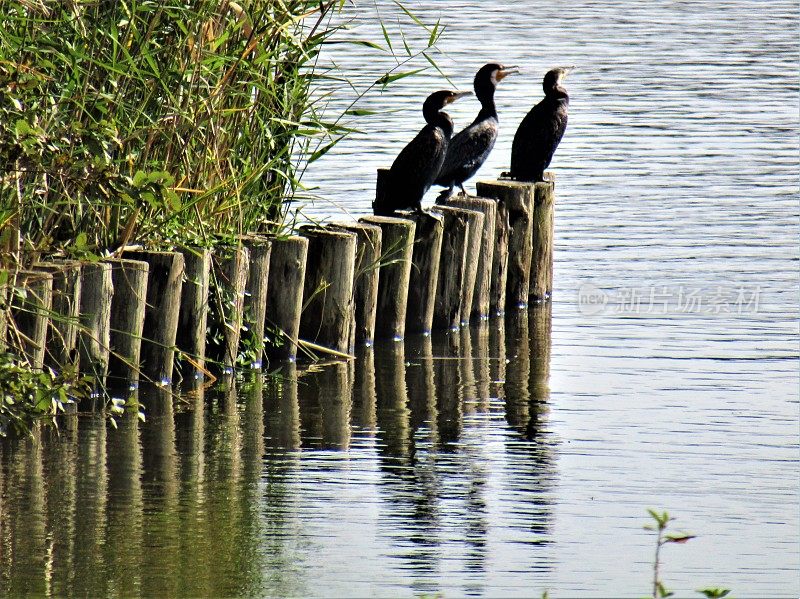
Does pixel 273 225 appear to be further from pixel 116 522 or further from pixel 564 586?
pixel 564 586

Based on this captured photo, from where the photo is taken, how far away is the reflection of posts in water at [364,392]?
27.9ft

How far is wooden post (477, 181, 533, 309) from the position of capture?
11.3m

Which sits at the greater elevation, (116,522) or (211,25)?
(211,25)

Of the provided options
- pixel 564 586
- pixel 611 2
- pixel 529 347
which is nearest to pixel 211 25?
pixel 529 347

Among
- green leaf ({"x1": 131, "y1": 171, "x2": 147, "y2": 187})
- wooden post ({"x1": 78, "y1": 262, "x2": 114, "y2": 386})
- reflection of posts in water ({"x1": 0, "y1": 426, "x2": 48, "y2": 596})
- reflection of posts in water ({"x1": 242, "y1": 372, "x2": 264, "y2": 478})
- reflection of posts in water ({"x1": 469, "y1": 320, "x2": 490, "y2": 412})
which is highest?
green leaf ({"x1": 131, "y1": 171, "x2": 147, "y2": 187})

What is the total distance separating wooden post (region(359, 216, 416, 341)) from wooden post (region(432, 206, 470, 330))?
347mm

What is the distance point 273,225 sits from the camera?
375 inches

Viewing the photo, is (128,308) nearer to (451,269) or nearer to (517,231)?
(451,269)

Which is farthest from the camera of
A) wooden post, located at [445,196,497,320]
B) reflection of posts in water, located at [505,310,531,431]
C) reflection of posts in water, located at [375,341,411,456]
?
wooden post, located at [445,196,497,320]

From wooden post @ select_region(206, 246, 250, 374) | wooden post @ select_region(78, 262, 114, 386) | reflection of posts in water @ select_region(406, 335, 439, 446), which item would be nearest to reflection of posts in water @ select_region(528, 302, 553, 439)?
reflection of posts in water @ select_region(406, 335, 439, 446)

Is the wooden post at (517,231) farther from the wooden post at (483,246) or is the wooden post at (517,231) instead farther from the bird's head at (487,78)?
the bird's head at (487,78)

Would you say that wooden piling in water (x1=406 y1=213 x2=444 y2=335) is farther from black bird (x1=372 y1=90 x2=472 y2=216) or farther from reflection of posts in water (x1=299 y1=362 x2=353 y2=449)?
reflection of posts in water (x1=299 y1=362 x2=353 y2=449)

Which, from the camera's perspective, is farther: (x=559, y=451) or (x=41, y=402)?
(x=559, y=451)

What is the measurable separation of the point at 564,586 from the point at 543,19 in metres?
28.9
